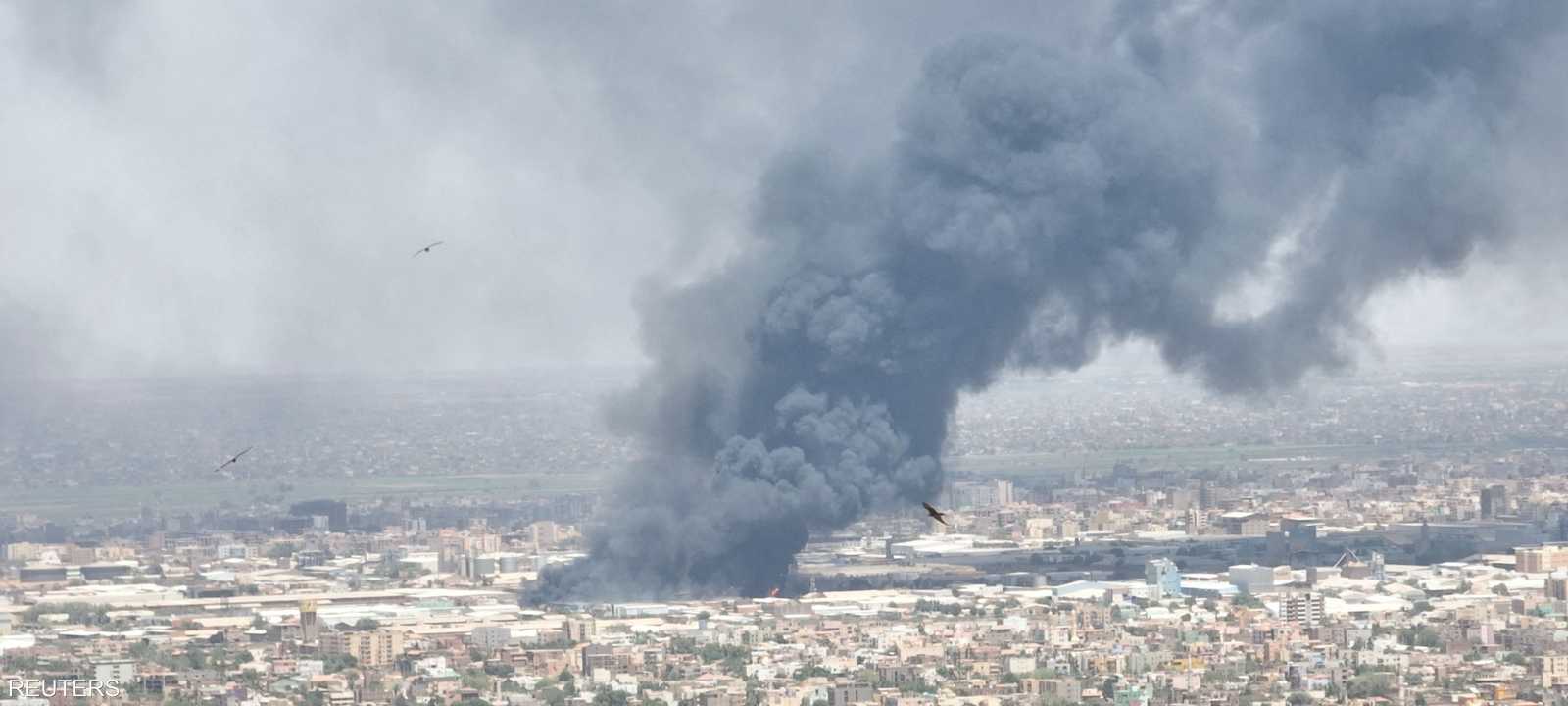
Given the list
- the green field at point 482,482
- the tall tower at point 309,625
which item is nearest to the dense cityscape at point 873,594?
the tall tower at point 309,625

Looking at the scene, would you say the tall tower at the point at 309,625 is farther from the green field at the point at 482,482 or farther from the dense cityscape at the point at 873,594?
the green field at the point at 482,482

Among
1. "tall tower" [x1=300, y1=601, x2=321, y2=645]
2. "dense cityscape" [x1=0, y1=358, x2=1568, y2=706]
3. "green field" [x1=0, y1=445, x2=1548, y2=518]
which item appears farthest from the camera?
"green field" [x1=0, y1=445, x2=1548, y2=518]

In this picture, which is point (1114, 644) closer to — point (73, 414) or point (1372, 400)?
point (73, 414)

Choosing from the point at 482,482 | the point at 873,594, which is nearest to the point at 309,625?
the point at 873,594

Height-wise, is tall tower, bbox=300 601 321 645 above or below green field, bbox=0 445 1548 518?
below

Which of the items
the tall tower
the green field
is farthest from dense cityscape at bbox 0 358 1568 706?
the green field

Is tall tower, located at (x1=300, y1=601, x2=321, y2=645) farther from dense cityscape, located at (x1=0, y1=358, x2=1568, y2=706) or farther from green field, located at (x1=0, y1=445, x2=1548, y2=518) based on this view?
green field, located at (x1=0, y1=445, x2=1548, y2=518)

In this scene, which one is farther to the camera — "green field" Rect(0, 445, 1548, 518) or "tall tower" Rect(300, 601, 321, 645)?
"green field" Rect(0, 445, 1548, 518)
